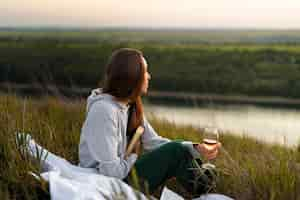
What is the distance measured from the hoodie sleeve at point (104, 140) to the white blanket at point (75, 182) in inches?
2.9

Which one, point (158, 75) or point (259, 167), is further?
point (158, 75)

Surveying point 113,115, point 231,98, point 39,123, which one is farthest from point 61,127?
point 231,98

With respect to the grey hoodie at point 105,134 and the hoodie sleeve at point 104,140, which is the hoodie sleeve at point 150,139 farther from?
the hoodie sleeve at point 104,140

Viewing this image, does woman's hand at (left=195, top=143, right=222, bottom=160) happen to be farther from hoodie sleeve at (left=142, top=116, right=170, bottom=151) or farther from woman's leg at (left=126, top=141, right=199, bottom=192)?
hoodie sleeve at (left=142, top=116, right=170, bottom=151)

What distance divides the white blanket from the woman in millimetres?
91

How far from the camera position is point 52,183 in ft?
9.40

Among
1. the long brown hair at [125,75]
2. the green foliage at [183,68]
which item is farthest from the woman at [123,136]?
the green foliage at [183,68]

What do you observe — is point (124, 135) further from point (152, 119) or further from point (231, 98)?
point (231, 98)

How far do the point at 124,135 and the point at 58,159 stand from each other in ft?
1.20

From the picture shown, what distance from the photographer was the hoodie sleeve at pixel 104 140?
9.91 feet

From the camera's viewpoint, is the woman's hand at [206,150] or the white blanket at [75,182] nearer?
the white blanket at [75,182]

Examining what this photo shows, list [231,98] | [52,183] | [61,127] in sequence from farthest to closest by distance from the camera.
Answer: [231,98] → [61,127] → [52,183]

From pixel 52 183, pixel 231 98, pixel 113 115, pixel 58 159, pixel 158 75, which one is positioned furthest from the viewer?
pixel 158 75

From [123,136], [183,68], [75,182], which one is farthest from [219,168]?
[183,68]
